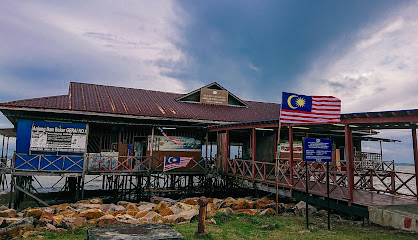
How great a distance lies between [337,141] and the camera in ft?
88.8

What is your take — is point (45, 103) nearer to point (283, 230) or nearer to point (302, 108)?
point (302, 108)

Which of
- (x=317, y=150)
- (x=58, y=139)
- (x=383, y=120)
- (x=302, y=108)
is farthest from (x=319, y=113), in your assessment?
(x=58, y=139)

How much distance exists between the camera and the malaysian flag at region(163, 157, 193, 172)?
57.7 ft

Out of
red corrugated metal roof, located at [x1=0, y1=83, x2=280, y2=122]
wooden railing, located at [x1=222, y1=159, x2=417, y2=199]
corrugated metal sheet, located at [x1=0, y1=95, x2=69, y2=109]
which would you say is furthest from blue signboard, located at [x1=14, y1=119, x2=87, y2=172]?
wooden railing, located at [x1=222, y1=159, x2=417, y2=199]

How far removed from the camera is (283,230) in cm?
889

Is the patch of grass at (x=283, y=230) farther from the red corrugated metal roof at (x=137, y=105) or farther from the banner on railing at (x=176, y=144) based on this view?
the red corrugated metal roof at (x=137, y=105)

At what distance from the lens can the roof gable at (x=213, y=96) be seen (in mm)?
23767

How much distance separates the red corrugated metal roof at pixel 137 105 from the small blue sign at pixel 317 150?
34.6 ft

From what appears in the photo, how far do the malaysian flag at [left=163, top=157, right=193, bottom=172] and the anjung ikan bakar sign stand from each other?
16.7 feet

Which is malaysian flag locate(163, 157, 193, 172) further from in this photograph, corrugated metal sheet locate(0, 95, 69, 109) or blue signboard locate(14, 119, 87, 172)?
corrugated metal sheet locate(0, 95, 69, 109)

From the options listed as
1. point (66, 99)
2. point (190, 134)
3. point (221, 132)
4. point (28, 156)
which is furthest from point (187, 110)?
point (28, 156)

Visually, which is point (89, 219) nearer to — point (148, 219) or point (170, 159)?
point (148, 219)

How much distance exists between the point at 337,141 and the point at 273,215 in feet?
61.9

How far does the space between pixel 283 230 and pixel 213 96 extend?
1653 centimetres
